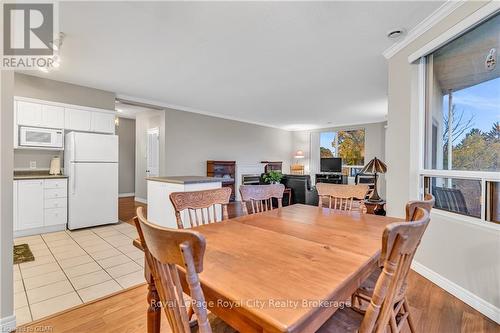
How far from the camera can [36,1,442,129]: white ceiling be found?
2123mm

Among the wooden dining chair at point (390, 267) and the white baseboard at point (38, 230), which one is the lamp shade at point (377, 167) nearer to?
the wooden dining chair at point (390, 267)

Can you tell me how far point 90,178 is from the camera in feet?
13.2

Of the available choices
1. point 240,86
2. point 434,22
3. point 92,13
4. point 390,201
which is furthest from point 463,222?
point 92,13

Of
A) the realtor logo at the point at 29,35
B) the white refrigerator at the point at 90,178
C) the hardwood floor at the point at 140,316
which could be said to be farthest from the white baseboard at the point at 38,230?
the hardwood floor at the point at 140,316

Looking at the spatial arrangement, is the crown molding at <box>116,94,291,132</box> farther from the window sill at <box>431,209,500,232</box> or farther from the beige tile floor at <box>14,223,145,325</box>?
the window sill at <box>431,209,500,232</box>

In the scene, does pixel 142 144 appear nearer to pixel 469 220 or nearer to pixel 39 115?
pixel 39 115

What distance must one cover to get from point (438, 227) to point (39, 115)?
5.68 m

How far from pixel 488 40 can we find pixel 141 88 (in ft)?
15.5

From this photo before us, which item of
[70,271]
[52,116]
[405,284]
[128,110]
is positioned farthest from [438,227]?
[128,110]

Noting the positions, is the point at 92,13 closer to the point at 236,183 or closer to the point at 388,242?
the point at 388,242

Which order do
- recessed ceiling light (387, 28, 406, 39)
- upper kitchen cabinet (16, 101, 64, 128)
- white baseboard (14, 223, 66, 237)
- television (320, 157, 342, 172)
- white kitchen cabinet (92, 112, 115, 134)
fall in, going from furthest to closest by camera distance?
television (320, 157, 342, 172) < white kitchen cabinet (92, 112, 115, 134) < upper kitchen cabinet (16, 101, 64, 128) < white baseboard (14, 223, 66, 237) < recessed ceiling light (387, 28, 406, 39)

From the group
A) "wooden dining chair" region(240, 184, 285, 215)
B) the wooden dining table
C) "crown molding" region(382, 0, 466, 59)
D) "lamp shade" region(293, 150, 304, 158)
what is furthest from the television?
the wooden dining table

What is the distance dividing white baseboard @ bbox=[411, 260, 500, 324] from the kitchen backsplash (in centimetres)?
571

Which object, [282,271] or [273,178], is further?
[273,178]
